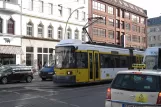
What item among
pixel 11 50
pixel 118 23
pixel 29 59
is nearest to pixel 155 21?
pixel 118 23

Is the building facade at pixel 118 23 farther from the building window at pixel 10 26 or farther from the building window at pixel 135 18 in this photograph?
the building window at pixel 10 26

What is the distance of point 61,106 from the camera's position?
41.4ft

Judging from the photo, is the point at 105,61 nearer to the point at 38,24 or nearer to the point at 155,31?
the point at 38,24

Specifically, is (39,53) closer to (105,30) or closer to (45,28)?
(45,28)

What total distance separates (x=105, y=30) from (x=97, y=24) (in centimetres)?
406

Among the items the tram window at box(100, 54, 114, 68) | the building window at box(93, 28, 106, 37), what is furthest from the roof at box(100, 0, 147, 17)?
the tram window at box(100, 54, 114, 68)

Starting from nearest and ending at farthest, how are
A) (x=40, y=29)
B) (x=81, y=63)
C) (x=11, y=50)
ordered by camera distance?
(x=81, y=63) → (x=11, y=50) → (x=40, y=29)

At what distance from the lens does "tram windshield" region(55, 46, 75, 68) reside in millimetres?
21578

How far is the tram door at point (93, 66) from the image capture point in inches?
899

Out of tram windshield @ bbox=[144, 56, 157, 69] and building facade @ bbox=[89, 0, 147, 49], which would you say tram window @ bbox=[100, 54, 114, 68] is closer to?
tram windshield @ bbox=[144, 56, 157, 69]

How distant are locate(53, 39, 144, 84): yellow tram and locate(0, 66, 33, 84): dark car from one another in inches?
230

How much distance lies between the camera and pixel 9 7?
142 ft

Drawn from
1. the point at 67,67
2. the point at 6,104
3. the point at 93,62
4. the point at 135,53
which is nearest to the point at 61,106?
the point at 6,104

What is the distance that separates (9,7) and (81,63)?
2428 cm
